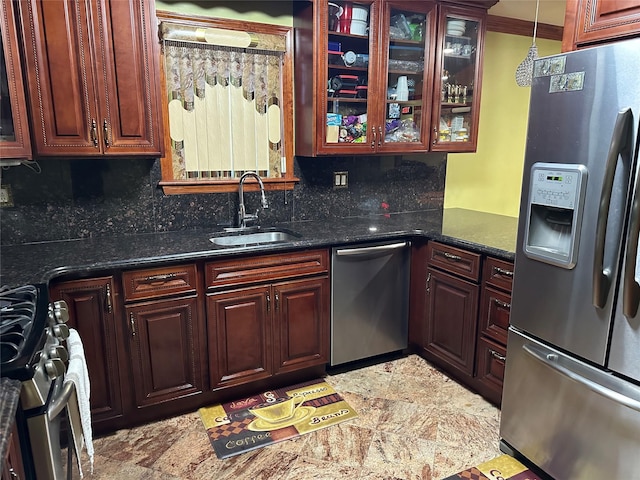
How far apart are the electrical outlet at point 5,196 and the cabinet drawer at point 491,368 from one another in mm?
2540

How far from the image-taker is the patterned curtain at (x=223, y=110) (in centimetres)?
260

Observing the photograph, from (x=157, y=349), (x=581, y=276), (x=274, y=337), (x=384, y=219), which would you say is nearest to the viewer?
(x=581, y=276)

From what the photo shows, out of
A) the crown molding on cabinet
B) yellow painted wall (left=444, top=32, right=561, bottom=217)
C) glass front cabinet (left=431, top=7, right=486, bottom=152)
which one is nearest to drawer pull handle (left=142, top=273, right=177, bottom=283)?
glass front cabinet (left=431, top=7, right=486, bottom=152)

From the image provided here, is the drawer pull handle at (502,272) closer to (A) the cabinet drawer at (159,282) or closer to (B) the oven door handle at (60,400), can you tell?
(A) the cabinet drawer at (159,282)

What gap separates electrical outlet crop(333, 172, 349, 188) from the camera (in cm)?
312

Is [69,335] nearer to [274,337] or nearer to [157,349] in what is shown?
[157,349]

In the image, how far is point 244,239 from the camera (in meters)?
2.79

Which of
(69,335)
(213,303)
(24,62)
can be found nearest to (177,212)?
(213,303)

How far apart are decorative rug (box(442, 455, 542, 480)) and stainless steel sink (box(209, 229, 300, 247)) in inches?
56.2

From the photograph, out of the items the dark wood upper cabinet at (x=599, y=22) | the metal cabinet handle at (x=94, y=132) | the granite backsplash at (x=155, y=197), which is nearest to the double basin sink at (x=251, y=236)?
the granite backsplash at (x=155, y=197)

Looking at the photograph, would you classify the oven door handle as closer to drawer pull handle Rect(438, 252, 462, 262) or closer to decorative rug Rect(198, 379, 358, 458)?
decorative rug Rect(198, 379, 358, 458)

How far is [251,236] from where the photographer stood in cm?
282

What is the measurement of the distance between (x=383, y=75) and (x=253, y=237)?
129 centimetres

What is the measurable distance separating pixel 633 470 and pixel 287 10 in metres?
2.80
